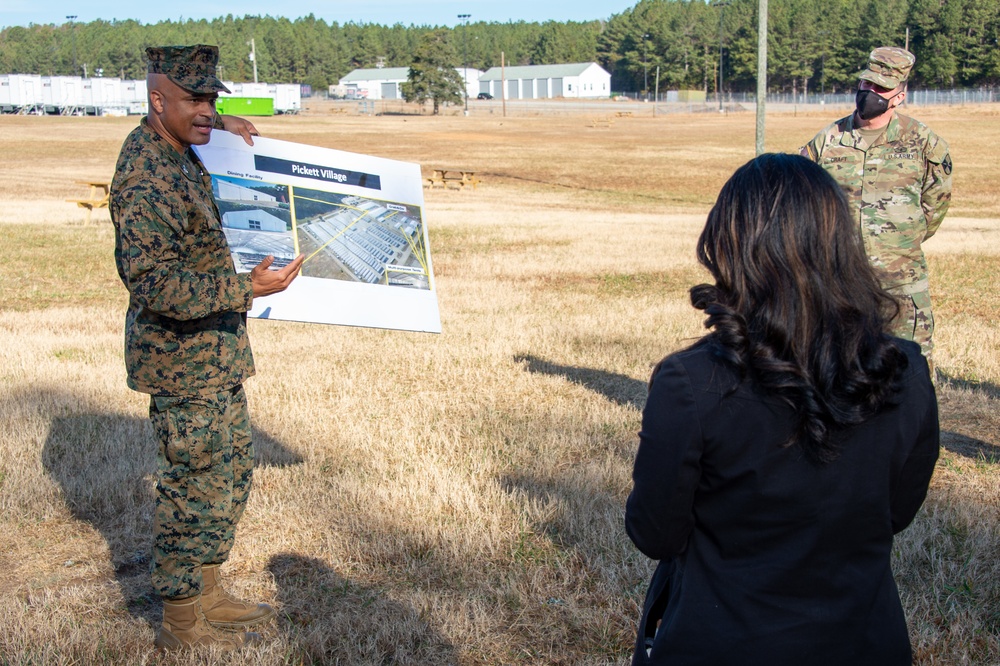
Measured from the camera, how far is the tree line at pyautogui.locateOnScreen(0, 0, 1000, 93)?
102 m

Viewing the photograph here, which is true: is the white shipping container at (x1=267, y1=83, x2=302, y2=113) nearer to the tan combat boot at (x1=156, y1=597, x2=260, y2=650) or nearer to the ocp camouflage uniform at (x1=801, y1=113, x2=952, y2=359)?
the ocp camouflage uniform at (x1=801, y1=113, x2=952, y2=359)

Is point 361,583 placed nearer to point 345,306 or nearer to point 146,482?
point 345,306

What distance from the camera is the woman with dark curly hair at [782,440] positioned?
1.92 metres

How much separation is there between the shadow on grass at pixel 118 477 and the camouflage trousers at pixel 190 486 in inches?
20.3

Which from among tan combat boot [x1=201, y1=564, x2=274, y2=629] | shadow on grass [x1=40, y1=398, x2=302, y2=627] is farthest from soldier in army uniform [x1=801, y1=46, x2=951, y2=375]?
tan combat boot [x1=201, y1=564, x2=274, y2=629]

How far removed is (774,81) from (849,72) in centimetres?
1936

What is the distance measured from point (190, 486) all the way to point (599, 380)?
15.4 ft

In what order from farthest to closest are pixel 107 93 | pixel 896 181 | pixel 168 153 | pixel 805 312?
1. pixel 107 93
2. pixel 896 181
3. pixel 168 153
4. pixel 805 312

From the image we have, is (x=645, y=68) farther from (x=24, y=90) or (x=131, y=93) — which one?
(x=24, y=90)

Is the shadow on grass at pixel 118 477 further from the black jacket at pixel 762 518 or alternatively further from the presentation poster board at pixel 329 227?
the black jacket at pixel 762 518

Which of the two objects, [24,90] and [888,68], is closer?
[888,68]

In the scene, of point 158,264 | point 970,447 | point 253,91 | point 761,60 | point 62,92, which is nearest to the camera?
point 158,264

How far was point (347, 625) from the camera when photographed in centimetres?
398

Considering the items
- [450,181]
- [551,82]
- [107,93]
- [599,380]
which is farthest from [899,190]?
[551,82]
